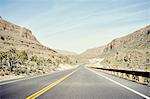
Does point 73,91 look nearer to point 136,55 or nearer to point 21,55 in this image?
point 21,55

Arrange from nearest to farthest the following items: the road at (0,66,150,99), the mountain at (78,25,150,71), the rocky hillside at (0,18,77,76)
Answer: the road at (0,66,150,99)
the rocky hillside at (0,18,77,76)
the mountain at (78,25,150,71)

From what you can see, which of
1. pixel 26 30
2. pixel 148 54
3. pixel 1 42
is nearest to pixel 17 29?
pixel 26 30

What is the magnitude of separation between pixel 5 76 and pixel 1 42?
7328cm

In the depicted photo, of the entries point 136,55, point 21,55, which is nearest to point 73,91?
point 21,55

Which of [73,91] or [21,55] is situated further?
[21,55]

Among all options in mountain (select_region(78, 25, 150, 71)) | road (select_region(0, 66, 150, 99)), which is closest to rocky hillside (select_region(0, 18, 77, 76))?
road (select_region(0, 66, 150, 99))

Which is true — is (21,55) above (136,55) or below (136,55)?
below

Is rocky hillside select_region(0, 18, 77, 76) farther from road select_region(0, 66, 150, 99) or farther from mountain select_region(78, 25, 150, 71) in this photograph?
mountain select_region(78, 25, 150, 71)

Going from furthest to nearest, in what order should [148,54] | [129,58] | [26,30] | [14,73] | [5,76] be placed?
[26,30] → [129,58] → [148,54] → [14,73] → [5,76]

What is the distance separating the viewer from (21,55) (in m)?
53.0

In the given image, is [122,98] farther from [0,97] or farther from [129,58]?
[129,58]

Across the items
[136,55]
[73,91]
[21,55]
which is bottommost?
[73,91]

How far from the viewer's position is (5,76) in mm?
26672

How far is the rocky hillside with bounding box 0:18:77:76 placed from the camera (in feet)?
110
